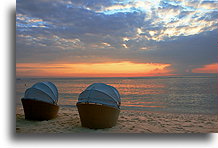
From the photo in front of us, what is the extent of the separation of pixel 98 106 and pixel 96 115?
413mm

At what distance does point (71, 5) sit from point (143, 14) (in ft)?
10.9

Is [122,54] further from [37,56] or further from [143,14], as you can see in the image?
[37,56]

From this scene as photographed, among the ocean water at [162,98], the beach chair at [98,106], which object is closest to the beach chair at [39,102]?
the ocean water at [162,98]

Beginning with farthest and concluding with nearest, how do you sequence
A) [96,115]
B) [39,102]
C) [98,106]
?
[39,102], [96,115], [98,106]

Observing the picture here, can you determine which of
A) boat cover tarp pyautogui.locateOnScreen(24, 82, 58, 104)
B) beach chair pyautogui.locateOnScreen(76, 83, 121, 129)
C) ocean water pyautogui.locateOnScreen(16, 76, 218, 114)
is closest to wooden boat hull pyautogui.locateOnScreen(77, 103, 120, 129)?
beach chair pyautogui.locateOnScreen(76, 83, 121, 129)

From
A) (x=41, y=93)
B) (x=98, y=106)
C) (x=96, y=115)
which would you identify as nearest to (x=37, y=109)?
(x=41, y=93)

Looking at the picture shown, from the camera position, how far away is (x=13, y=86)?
664cm

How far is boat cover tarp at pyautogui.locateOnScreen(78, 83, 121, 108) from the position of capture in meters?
6.94

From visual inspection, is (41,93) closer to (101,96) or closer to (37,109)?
(37,109)

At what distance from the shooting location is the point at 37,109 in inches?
326

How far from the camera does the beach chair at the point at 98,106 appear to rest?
688 cm

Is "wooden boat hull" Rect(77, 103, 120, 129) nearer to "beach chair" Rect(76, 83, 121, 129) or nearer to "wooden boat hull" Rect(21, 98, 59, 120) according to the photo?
"beach chair" Rect(76, 83, 121, 129)

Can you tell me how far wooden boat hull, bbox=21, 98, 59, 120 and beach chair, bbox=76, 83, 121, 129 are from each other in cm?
203

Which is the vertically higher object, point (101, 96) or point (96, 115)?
point (101, 96)
